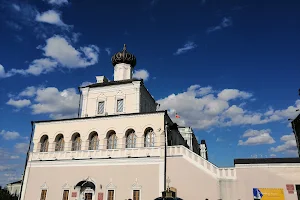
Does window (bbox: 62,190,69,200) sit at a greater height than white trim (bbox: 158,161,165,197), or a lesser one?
lesser

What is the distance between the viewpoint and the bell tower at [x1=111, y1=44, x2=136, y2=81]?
3074 centimetres

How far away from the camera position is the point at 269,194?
18578 millimetres

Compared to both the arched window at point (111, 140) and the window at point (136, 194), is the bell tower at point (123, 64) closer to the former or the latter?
the arched window at point (111, 140)

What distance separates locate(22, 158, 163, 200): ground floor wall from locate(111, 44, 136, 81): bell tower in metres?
11.4

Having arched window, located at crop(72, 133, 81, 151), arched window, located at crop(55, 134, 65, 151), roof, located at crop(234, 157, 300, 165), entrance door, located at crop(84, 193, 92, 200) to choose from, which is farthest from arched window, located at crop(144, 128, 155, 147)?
arched window, located at crop(55, 134, 65, 151)

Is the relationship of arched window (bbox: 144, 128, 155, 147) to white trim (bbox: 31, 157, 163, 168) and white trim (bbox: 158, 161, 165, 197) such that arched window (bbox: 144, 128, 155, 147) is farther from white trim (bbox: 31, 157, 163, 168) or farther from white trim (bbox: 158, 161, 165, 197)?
white trim (bbox: 158, 161, 165, 197)

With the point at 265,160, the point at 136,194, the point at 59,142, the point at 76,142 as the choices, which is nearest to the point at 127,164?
the point at 136,194

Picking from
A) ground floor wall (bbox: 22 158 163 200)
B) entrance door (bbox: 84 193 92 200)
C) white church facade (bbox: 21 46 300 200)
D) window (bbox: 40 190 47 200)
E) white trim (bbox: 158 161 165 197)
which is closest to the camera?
white church facade (bbox: 21 46 300 200)

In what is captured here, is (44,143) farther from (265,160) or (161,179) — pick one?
(265,160)


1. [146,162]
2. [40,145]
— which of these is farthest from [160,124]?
[40,145]

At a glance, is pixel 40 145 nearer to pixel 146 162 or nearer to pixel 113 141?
pixel 113 141

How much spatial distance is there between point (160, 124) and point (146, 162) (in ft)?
11.2

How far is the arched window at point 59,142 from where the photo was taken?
2552 cm

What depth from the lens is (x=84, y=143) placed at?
2447 centimetres
